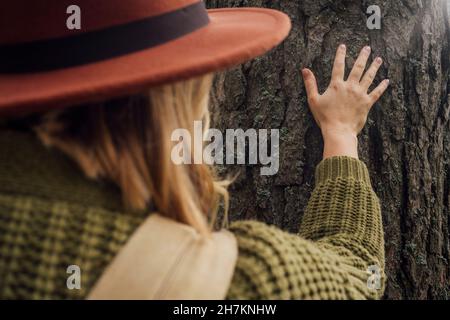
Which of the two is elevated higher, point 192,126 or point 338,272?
point 192,126

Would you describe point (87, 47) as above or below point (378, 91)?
above

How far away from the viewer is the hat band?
3.69 ft

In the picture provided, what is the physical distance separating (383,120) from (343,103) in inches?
10.3

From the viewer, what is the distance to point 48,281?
101cm

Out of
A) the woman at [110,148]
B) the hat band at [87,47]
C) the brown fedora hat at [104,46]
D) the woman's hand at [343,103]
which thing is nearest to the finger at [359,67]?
the woman's hand at [343,103]

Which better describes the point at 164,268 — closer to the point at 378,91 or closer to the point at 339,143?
the point at 339,143

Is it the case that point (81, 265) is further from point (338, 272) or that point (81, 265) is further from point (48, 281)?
point (338, 272)

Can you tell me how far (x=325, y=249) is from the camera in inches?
55.0

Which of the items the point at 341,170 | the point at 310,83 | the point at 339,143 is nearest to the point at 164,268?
the point at 341,170

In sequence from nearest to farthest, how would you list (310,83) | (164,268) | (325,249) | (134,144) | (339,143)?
(164,268) < (134,144) < (325,249) < (339,143) < (310,83)

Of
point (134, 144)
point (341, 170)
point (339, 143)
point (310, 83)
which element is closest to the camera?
point (134, 144)

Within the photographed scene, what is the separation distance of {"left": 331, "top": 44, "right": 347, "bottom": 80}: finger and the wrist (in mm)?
209
